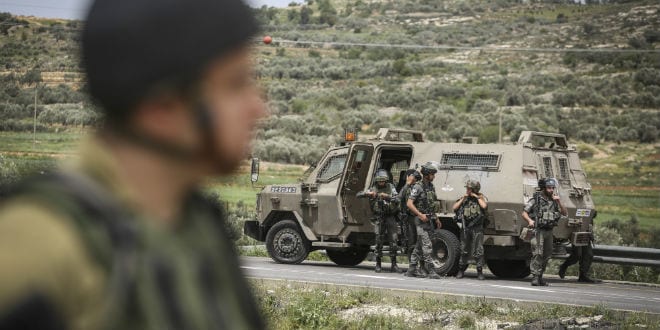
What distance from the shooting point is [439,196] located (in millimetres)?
19500

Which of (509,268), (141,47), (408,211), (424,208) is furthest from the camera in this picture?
(509,268)

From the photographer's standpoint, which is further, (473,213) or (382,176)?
(382,176)

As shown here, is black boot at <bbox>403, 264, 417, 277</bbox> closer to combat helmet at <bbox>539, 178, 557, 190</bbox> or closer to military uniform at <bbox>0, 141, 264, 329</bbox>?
combat helmet at <bbox>539, 178, 557, 190</bbox>

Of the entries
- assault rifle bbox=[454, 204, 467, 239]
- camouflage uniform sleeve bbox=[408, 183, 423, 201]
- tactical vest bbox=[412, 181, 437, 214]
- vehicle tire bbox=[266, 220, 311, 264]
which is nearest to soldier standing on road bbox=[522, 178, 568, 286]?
assault rifle bbox=[454, 204, 467, 239]

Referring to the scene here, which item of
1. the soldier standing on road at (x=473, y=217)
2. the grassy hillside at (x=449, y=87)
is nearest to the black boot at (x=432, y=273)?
the soldier standing on road at (x=473, y=217)

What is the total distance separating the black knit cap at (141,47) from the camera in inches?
54.3

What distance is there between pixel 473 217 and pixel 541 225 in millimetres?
1110

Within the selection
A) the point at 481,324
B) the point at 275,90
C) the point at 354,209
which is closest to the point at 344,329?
the point at 481,324

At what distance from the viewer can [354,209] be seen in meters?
20.6

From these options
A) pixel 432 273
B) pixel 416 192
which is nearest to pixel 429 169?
pixel 416 192

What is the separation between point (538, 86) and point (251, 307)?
6556cm

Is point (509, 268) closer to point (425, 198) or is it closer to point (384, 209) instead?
point (384, 209)

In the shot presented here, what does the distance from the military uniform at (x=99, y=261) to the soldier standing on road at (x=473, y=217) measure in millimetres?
16965

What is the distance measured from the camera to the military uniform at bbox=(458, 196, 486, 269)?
18.3m
